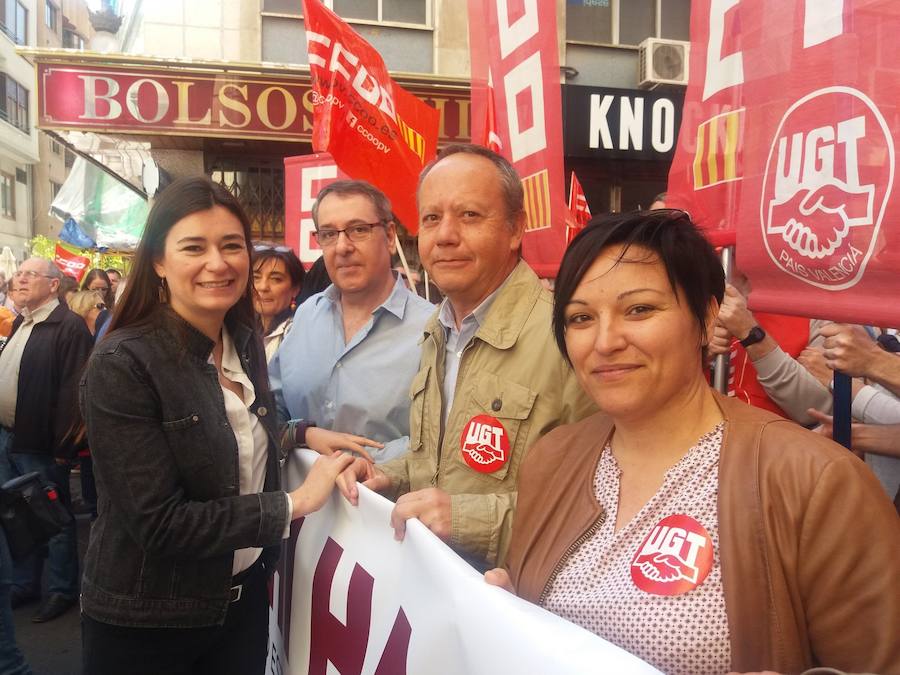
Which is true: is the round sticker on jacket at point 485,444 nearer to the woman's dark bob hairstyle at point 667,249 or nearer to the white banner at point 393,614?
the white banner at point 393,614

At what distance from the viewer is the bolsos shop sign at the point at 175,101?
26.1 ft

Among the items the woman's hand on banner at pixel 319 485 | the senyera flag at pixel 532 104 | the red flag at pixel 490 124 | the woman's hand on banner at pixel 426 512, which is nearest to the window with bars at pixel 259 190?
the red flag at pixel 490 124

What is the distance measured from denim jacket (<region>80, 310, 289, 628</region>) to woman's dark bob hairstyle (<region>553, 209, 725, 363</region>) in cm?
99

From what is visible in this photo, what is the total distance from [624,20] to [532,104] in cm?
785

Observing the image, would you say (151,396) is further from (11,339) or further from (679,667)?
(11,339)

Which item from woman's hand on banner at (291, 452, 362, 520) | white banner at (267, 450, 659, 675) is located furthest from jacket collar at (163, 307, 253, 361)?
white banner at (267, 450, 659, 675)

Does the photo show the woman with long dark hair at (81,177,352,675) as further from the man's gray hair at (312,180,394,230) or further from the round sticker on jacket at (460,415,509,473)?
the man's gray hair at (312,180,394,230)

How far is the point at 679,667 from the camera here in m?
1.16

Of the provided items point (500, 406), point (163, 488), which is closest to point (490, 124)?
point (500, 406)

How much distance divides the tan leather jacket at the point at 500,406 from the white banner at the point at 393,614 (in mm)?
163

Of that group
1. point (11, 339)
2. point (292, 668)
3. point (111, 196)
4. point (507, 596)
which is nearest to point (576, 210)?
point (11, 339)

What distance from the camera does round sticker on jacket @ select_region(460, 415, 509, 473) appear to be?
5.89 ft

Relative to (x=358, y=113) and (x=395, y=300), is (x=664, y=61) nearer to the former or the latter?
(x=358, y=113)

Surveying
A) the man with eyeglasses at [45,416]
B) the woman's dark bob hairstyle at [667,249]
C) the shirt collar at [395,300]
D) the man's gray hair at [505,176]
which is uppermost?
the man's gray hair at [505,176]
